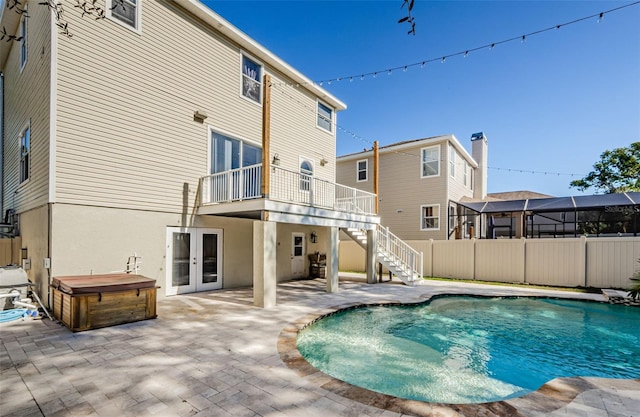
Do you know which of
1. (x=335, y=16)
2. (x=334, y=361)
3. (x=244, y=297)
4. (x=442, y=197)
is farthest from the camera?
(x=442, y=197)

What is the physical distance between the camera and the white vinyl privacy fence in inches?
408

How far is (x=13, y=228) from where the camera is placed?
9617 mm

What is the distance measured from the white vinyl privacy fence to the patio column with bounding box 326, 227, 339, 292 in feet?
18.8

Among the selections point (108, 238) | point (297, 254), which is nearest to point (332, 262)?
point (297, 254)

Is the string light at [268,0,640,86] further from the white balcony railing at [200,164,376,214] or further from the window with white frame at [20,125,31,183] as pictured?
the window with white frame at [20,125,31,183]

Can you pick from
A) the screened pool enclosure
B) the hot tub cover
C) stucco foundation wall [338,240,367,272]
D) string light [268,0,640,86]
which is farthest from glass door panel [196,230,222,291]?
the screened pool enclosure

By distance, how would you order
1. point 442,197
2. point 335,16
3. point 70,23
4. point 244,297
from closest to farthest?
1. point 70,23
2. point 244,297
3. point 335,16
4. point 442,197

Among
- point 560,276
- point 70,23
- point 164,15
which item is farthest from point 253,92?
point 560,276

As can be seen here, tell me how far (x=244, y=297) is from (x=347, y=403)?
19.2 feet

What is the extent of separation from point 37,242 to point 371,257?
9669 millimetres

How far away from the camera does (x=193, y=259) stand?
908 cm

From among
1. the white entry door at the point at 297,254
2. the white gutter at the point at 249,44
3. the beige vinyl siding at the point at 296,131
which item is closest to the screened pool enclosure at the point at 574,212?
the beige vinyl siding at the point at 296,131

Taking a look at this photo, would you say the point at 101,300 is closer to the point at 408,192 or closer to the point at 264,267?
the point at 264,267

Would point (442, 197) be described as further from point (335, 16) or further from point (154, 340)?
point (154, 340)
